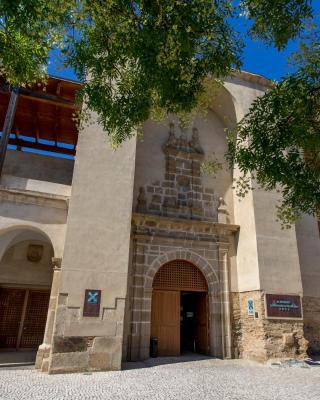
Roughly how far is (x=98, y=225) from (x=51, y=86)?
4627 mm

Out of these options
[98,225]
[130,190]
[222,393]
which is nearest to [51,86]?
[130,190]

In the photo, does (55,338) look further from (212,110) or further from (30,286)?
(212,110)

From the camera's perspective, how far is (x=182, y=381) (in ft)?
19.7

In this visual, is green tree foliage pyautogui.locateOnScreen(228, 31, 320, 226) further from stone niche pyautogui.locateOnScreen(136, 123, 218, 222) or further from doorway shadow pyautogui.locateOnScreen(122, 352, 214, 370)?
doorway shadow pyautogui.locateOnScreen(122, 352, 214, 370)

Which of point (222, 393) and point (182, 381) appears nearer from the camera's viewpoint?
point (222, 393)

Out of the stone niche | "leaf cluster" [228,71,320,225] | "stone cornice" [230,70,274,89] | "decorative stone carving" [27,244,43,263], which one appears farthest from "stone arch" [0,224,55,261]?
"stone cornice" [230,70,274,89]

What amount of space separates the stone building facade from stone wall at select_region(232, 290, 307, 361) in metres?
0.03

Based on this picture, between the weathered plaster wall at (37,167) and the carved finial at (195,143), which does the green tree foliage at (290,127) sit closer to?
the carved finial at (195,143)

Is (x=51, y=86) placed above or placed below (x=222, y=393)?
above

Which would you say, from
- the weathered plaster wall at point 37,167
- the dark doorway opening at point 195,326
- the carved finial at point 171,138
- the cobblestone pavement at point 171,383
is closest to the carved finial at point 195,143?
the carved finial at point 171,138

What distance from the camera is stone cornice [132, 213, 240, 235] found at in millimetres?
8914

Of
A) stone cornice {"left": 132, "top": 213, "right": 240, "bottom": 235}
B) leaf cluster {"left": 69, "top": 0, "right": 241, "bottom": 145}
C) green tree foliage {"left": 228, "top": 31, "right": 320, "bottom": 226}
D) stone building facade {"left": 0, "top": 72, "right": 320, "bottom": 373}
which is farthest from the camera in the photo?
stone cornice {"left": 132, "top": 213, "right": 240, "bottom": 235}

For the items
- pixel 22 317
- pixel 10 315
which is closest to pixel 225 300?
pixel 22 317

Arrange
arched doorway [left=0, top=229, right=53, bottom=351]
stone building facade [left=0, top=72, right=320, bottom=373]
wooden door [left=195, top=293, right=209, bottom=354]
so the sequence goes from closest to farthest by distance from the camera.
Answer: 1. stone building facade [left=0, top=72, right=320, bottom=373]
2. wooden door [left=195, top=293, right=209, bottom=354]
3. arched doorway [left=0, top=229, right=53, bottom=351]
